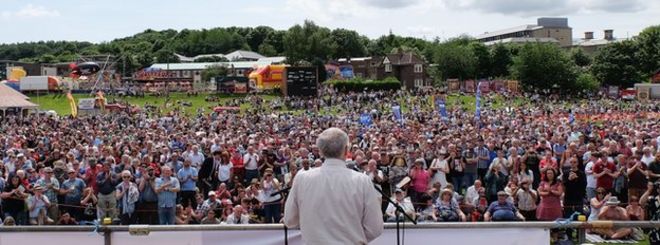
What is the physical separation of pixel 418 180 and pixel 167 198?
4587 mm

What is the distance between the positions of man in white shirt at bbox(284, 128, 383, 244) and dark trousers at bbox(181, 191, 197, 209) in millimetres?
10616

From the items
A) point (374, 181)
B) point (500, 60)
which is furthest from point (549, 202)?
point (500, 60)

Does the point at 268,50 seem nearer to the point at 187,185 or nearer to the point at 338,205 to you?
the point at 187,185

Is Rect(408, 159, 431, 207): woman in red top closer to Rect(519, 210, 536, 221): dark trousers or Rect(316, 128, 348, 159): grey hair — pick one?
Rect(519, 210, 536, 221): dark trousers

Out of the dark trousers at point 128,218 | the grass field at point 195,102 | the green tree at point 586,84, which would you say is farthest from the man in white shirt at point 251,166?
the green tree at point 586,84

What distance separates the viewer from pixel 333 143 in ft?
15.7

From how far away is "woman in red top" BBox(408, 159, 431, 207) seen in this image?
47.2ft

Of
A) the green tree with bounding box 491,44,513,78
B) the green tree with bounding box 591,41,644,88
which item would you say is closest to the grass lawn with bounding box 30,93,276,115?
the green tree with bounding box 491,44,513,78

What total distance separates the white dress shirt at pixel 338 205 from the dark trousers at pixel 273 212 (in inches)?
326

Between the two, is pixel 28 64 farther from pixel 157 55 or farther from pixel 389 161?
pixel 389 161

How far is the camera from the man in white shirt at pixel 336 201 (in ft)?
15.5

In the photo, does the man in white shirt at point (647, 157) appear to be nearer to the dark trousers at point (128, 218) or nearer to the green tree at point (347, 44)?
the dark trousers at point (128, 218)

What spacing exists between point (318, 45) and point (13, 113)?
68.4m

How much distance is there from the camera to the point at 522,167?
1522 cm
